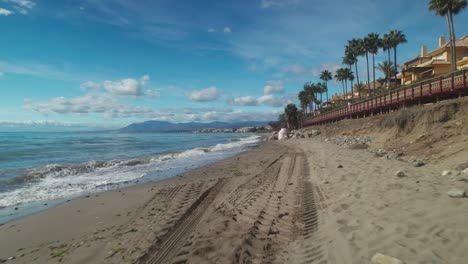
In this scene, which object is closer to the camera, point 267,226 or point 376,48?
point 267,226

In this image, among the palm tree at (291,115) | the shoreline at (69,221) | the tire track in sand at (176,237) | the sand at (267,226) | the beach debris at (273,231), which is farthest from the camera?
the palm tree at (291,115)

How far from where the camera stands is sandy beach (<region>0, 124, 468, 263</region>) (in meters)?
3.72

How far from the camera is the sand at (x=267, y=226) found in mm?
3717

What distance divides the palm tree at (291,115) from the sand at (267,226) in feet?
208

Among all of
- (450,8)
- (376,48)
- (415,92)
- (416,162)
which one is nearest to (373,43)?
(376,48)

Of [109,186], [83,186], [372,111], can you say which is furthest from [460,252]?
[372,111]

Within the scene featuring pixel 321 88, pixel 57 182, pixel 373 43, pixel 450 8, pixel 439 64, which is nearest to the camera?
pixel 57 182

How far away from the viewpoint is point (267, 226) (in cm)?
495

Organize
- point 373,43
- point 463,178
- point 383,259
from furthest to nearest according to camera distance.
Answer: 1. point 373,43
2. point 463,178
3. point 383,259

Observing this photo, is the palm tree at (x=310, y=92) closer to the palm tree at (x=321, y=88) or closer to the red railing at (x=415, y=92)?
the palm tree at (x=321, y=88)

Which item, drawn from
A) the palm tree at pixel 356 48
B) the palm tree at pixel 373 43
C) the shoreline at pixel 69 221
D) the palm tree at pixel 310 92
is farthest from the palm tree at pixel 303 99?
the shoreline at pixel 69 221

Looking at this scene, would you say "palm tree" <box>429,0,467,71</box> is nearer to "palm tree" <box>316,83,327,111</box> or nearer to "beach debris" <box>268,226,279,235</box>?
"beach debris" <box>268,226,279,235</box>

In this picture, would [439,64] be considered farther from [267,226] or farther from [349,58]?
[267,226]

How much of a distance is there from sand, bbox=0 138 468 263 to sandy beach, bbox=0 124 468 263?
0.02 metres
